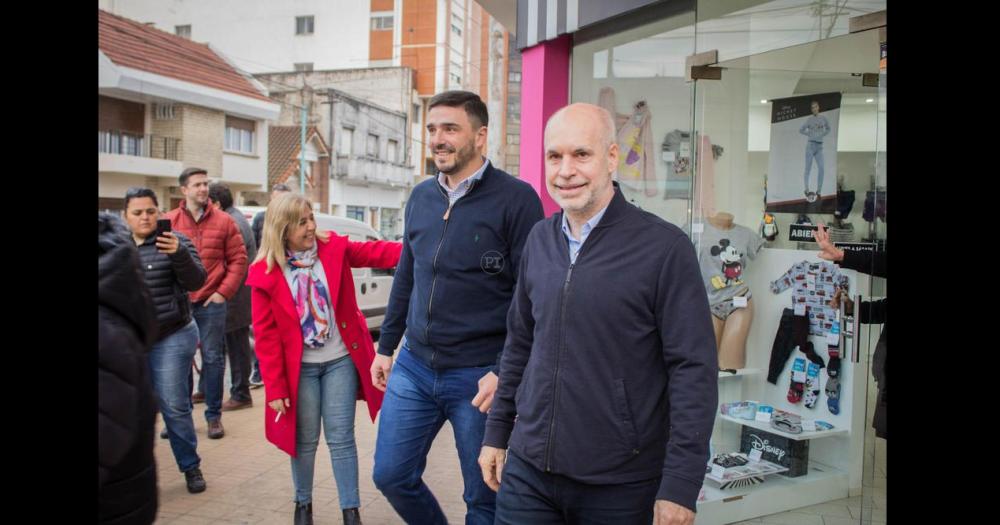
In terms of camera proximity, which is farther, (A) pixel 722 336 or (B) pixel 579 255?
(A) pixel 722 336

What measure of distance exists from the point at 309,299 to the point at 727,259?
2.59 m

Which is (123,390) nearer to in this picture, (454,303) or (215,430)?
(454,303)

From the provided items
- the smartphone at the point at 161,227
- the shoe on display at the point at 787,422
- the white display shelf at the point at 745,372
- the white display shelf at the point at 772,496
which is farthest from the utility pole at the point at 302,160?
the white display shelf at the point at 772,496

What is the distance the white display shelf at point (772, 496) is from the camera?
4668mm

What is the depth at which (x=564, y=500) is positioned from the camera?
2.43m

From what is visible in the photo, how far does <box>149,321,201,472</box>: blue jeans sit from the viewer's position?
5.05 metres

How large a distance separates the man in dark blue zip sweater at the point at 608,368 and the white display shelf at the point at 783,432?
2831 mm

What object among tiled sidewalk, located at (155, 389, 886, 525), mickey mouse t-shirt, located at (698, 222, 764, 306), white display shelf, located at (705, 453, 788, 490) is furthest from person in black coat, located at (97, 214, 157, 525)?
mickey mouse t-shirt, located at (698, 222, 764, 306)

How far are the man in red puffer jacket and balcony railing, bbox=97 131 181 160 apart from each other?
993 inches
